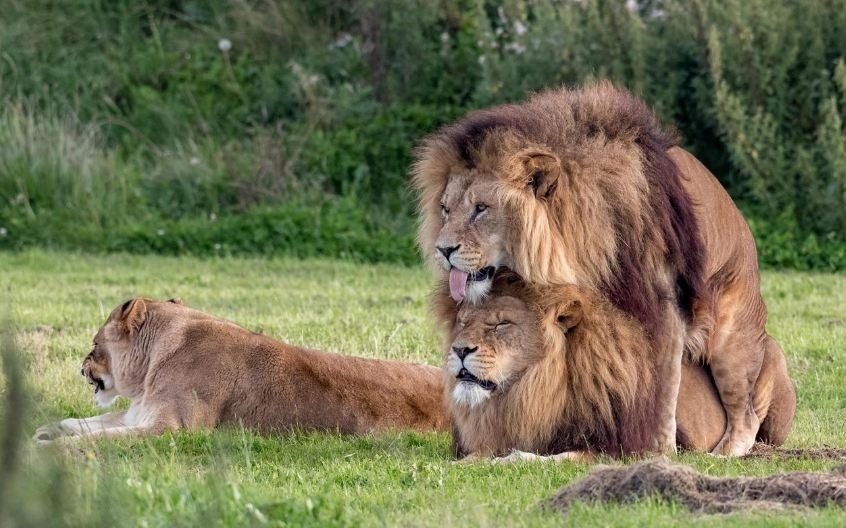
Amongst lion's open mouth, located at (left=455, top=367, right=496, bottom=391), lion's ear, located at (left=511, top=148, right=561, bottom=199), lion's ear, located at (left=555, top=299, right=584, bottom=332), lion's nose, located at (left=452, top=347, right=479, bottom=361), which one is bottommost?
lion's open mouth, located at (left=455, top=367, right=496, bottom=391)

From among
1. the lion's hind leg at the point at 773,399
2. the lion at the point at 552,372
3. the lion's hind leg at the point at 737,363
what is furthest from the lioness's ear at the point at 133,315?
the lion's hind leg at the point at 773,399

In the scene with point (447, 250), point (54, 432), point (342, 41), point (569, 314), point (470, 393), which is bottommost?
point (54, 432)

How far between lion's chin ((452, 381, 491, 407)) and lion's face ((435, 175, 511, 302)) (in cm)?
36

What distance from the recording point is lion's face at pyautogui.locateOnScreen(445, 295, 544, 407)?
249 inches

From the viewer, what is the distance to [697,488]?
17.4 ft

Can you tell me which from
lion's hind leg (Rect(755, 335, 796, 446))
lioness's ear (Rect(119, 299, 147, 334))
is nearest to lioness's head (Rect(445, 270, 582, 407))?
lion's hind leg (Rect(755, 335, 796, 446))

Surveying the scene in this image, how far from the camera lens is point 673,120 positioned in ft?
46.7

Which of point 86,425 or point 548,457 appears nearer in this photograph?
point 548,457

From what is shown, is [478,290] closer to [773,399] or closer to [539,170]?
[539,170]

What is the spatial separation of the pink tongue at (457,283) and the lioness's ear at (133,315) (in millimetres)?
2158

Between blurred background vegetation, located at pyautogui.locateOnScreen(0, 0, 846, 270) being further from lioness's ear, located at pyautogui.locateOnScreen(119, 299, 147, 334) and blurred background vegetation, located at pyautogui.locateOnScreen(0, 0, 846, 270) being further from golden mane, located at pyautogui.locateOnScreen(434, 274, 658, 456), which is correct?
golden mane, located at pyautogui.locateOnScreen(434, 274, 658, 456)

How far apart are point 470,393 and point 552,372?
1.09 feet

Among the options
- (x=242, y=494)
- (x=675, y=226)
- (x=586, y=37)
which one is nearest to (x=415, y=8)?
(x=586, y=37)

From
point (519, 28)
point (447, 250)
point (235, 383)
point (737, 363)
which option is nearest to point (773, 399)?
point (737, 363)
